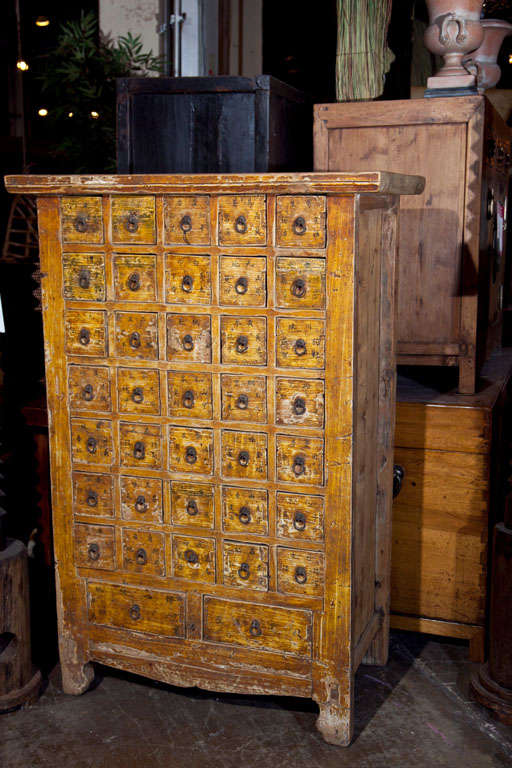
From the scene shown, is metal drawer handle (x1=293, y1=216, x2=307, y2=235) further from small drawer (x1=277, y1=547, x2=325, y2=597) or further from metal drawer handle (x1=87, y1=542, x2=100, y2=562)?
metal drawer handle (x1=87, y1=542, x2=100, y2=562)

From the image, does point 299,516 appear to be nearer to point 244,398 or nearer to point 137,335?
point 244,398

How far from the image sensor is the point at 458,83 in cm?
318

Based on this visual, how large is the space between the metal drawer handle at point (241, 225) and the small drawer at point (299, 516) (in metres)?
0.77

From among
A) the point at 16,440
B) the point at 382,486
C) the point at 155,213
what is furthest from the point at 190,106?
the point at 16,440

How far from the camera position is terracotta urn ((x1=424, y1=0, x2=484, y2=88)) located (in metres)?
3.23

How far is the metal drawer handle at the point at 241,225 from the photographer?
2.42m

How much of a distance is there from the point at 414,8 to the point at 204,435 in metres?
4.95

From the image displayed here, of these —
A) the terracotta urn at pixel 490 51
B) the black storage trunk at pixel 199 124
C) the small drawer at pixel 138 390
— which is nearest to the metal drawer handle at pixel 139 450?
the small drawer at pixel 138 390

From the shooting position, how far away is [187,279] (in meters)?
2.51

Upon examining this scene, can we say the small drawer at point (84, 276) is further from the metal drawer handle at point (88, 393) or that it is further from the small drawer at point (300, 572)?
the small drawer at point (300, 572)

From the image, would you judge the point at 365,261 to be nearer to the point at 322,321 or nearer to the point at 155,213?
the point at 322,321

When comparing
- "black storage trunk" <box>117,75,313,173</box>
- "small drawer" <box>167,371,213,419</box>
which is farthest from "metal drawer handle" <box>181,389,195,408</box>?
"black storage trunk" <box>117,75,313,173</box>

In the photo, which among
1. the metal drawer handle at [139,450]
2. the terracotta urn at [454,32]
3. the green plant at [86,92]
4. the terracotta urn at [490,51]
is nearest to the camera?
the metal drawer handle at [139,450]

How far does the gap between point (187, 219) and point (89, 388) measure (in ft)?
2.04
